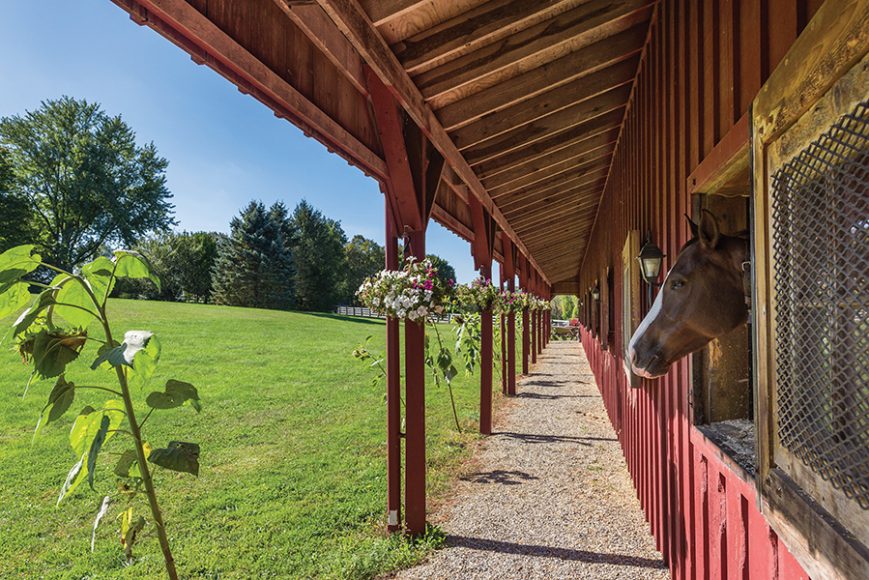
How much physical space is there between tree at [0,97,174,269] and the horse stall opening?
3423cm

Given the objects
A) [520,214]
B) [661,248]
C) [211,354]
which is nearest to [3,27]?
[520,214]

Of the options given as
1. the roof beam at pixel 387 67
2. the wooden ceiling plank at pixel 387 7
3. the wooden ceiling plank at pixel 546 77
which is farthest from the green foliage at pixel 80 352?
the wooden ceiling plank at pixel 546 77

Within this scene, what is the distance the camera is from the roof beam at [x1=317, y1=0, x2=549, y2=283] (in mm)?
1675

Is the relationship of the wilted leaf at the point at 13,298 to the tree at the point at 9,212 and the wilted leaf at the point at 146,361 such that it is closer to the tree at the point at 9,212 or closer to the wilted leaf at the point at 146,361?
the wilted leaf at the point at 146,361

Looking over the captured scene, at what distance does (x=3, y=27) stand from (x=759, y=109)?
698 cm

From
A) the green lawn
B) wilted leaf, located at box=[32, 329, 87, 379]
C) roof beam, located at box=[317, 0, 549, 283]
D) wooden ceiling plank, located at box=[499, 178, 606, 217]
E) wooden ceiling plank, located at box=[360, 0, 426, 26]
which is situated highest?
wooden ceiling plank, located at box=[499, 178, 606, 217]

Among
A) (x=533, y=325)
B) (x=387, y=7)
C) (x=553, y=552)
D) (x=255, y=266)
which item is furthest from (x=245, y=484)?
(x=255, y=266)

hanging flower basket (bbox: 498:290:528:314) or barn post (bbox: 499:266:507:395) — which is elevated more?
hanging flower basket (bbox: 498:290:528:314)

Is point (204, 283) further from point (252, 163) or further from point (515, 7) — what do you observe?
point (515, 7)

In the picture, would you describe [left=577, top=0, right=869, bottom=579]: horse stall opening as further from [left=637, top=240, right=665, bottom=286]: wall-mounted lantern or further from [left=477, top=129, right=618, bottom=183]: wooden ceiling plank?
[left=477, top=129, right=618, bottom=183]: wooden ceiling plank

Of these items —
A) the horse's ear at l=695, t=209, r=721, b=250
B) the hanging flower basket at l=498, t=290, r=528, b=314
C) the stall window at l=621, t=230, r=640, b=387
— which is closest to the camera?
the horse's ear at l=695, t=209, r=721, b=250

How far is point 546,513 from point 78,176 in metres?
36.0

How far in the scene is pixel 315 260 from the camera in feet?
133

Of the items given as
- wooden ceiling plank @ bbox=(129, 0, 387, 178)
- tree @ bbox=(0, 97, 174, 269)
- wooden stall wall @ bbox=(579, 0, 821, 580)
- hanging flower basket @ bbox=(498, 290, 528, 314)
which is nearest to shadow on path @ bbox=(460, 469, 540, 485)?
wooden stall wall @ bbox=(579, 0, 821, 580)
